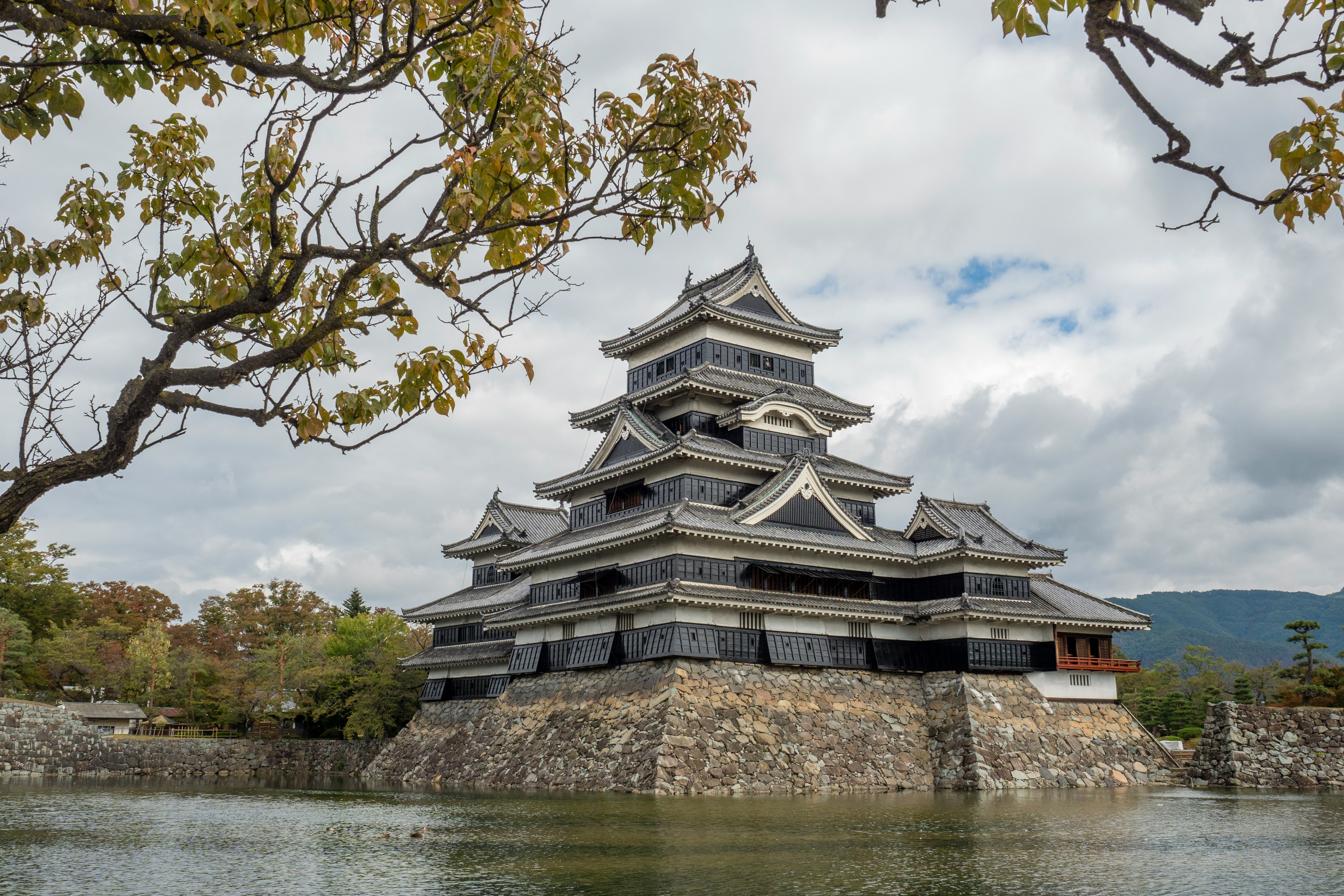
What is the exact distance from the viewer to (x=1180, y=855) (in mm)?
15836

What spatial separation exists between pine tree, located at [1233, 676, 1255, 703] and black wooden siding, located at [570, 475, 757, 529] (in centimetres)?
2954

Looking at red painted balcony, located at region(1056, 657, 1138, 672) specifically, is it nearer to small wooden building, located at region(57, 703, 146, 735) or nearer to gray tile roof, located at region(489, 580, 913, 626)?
gray tile roof, located at region(489, 580, 913, 626)

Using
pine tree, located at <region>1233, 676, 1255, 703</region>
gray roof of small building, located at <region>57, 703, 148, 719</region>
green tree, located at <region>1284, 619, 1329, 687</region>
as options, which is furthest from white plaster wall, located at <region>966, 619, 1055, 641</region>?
gray roof of small building, located at <region>57, 703, 148, 719</region>

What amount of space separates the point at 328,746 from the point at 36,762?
13.5 metres

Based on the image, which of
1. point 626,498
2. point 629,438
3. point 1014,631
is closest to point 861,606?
point 1014,631

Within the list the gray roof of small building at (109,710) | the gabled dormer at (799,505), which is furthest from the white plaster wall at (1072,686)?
the gray roof of small building at (109,710)

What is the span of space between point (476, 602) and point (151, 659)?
86.0 feet

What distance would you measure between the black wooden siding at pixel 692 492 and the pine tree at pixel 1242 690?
29.5m

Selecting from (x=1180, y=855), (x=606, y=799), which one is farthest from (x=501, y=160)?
(x=606, y=799)

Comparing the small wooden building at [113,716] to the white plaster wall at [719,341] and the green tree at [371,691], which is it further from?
the white plaster wall at [719,341]

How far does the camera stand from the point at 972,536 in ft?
128

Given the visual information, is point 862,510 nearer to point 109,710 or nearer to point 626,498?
point 626,498

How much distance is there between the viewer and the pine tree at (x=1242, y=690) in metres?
50.6

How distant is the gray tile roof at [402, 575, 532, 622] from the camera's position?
4622 centimetres
